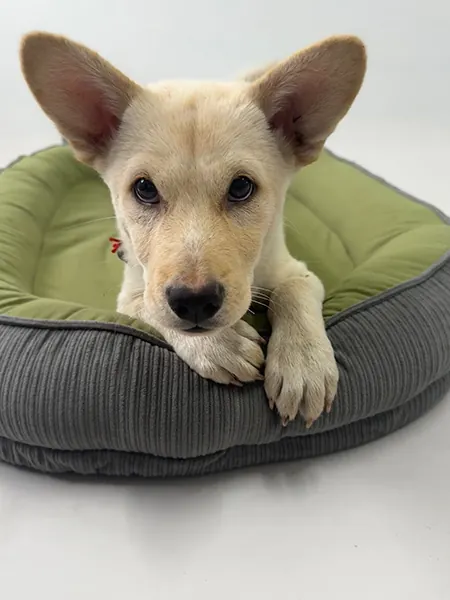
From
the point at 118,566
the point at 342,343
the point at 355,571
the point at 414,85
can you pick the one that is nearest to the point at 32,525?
the point at 118,566

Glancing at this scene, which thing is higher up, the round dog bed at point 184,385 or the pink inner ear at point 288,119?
the pink inner ear at point 288,119

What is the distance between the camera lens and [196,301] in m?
1.79

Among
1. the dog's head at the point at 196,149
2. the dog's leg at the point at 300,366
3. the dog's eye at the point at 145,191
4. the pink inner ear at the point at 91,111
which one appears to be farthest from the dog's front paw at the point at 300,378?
the pink inner ear at the point at 91,111

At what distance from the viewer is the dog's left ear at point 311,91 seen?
203 centimetres

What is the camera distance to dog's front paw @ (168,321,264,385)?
2.06 metres

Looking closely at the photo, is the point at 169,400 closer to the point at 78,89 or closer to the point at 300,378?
the point at 300,378

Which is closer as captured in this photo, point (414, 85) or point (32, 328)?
point (32, 328)

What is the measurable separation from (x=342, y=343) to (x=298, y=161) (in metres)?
0.61

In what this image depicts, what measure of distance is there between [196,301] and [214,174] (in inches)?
16.1

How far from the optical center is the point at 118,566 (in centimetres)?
195

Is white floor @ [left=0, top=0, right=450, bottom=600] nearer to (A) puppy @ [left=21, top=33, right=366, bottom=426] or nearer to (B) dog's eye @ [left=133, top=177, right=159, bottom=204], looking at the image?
(A) puppy @ [left=21, top=33, right=366, bottom=426]

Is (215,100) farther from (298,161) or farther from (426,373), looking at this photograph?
(426,373)

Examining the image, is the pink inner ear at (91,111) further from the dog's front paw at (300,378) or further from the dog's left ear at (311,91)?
the dog's front paw at (300,378)

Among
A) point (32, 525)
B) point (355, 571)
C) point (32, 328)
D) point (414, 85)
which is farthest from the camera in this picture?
point (414, 85)
